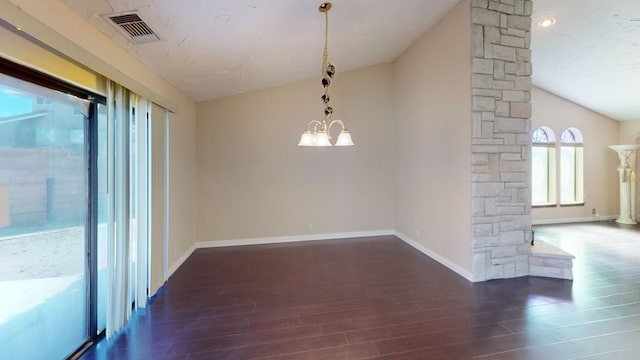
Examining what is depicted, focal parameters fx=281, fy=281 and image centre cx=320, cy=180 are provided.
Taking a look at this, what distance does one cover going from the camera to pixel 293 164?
5281mm

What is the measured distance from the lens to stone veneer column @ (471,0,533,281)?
3.37m

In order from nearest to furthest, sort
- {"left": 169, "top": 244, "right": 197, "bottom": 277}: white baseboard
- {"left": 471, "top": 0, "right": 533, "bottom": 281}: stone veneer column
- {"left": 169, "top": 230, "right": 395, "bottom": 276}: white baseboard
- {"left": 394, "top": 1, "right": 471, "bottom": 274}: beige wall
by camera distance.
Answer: {"left": 471, "top": 0, "right": 533, "bottom": 281}: stone veneer column, {"left": 394, "top": 1, "right": 471, "bottom": 274}: beige wall, {"left": 169, "top": 244, "right": 197, "bottom": 277}: white baseboard, {"left": 169, "top": 230, "right": 395, "bottom": 276}: white baseboard

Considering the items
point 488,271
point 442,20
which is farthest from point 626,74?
point 488,271

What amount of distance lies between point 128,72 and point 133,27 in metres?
0.52

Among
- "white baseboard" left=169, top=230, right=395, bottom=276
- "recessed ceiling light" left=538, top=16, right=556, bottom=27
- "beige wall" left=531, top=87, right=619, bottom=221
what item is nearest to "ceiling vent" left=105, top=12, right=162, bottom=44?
"white baseboard" left=169, top=230, right=395, bottom=276

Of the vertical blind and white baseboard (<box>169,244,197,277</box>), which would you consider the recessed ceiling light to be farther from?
white baseboard (<box>169,244,197,277</box>)

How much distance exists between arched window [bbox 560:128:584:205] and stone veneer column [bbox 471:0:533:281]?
4736 millimetres

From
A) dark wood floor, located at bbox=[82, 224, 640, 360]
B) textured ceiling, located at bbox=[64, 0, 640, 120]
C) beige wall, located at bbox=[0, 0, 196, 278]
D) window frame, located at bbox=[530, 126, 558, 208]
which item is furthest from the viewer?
window frame, located at bbox=[530, 126, 558, 208]

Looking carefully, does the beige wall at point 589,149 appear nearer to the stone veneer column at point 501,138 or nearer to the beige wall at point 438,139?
the beige wall at point 438,139

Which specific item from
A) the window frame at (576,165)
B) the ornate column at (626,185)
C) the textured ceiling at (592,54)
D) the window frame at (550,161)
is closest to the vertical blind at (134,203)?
the textured ceiling at (592,54)

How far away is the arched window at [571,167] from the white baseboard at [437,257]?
466cm

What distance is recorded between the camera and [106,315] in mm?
2348

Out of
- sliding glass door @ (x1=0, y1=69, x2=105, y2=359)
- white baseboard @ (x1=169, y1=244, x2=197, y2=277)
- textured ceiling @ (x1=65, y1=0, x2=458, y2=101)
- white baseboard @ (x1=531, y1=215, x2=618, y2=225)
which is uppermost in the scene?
textured ceiling @ (x1=65, y1=0, x2=458, y2=101)

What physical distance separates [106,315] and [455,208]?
392 centimetres
